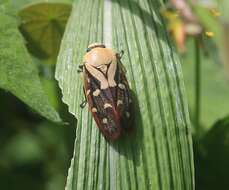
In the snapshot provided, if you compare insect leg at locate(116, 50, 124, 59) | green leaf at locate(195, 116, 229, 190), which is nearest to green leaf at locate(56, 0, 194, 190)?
insect leg at locate(116, 50, 124, 59)

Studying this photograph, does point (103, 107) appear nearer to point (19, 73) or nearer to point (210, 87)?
point (19, 73)

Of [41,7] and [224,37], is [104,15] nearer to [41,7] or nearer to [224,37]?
[41,7]

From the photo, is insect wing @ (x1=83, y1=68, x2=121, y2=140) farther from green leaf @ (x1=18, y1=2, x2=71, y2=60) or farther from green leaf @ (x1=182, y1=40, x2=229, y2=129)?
green leaf @ (x1=182, y1=40, x2=229, y2=129)

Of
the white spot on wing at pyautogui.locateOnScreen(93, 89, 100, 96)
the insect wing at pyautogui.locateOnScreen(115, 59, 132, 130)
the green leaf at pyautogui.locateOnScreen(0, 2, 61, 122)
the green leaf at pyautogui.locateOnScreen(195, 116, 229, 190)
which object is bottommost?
A: the green leaf at pyautogui.locateOnScreen(195, 116, 229, 190)

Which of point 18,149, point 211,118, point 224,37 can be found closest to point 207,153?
point 211,118

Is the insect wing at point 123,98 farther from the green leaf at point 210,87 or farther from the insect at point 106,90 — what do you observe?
the green leaf at point 210,87
